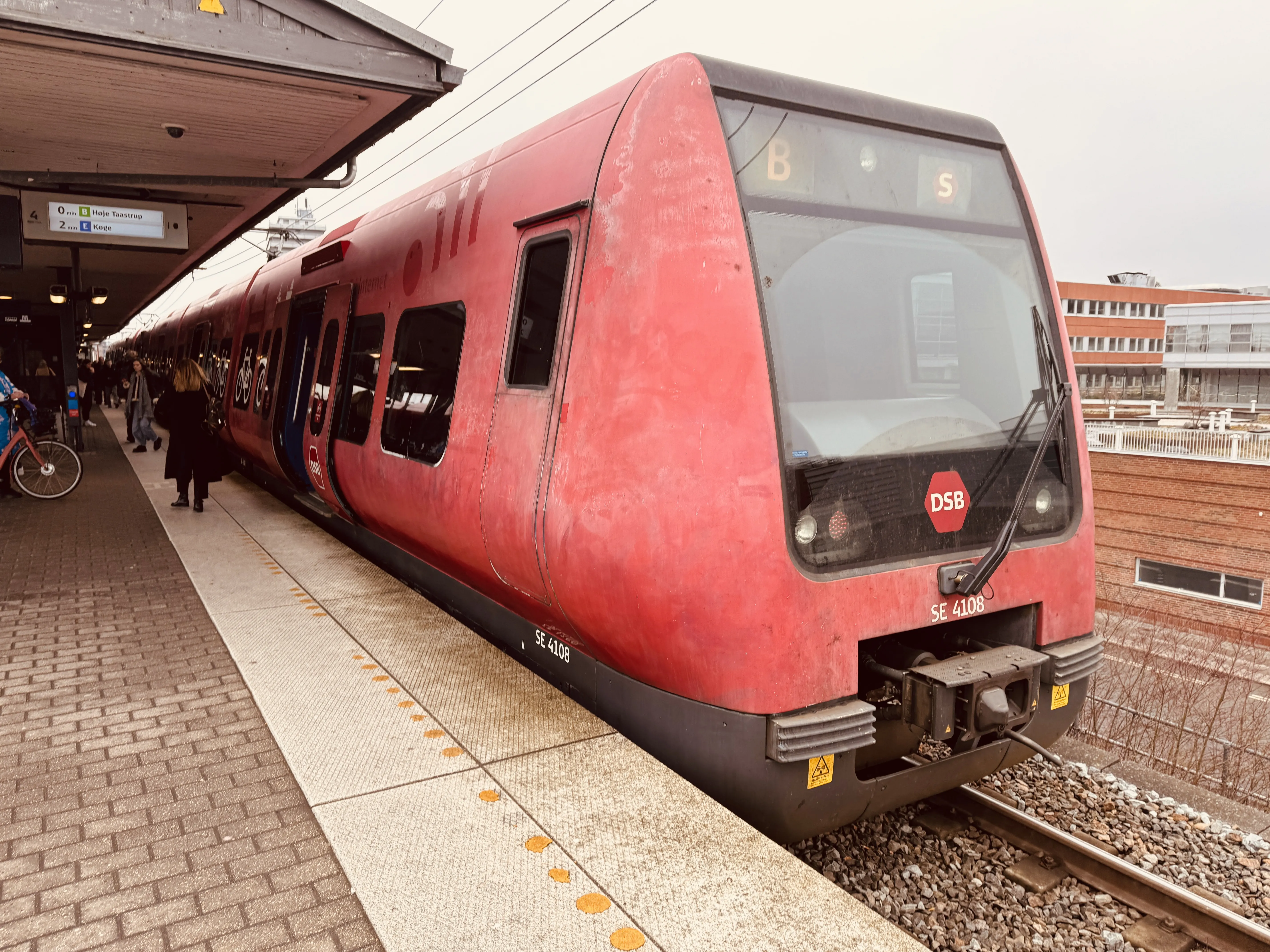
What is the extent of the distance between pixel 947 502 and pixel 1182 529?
30785mm

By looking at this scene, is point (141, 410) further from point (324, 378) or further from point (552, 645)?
point (552, 645)

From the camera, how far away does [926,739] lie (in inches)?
155

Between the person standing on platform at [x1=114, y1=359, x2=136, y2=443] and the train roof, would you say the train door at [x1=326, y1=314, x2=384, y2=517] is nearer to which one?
the train roof

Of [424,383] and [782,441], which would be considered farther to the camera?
[424,383]

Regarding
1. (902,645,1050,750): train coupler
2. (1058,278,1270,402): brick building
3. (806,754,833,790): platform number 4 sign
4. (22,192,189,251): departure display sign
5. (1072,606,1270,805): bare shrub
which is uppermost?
(1058,278,1270,402): brick building

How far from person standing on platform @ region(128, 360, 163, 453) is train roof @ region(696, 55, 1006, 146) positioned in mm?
15553

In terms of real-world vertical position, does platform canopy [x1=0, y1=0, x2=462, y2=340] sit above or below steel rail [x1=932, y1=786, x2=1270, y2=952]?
above

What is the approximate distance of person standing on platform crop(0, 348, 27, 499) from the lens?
31.3 feet

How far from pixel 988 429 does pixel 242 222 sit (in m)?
9.68

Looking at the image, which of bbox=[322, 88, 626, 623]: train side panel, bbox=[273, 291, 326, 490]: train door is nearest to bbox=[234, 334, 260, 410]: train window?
bbox=[273, 291, 326, 490]: train door

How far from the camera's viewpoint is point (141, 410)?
1638cm

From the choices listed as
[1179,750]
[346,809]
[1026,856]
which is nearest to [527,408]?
[346,809]

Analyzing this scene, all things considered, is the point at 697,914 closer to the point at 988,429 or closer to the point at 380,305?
the point at 988,429

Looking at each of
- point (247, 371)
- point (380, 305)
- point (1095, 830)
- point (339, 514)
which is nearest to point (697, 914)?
point (1095, 830)
